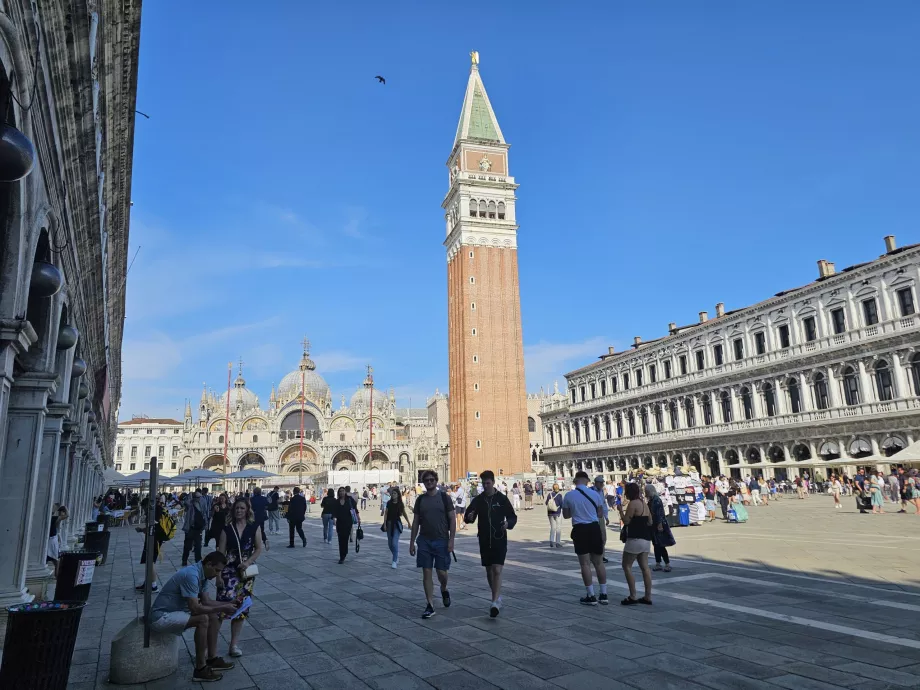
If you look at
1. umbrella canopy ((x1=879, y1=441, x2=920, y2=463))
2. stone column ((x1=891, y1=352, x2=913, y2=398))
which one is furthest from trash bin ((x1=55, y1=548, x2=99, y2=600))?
stone column ((x1=891, y1=352, x2=913, y2=398))

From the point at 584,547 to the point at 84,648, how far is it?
5576mm

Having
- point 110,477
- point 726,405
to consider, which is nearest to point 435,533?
point 110,477

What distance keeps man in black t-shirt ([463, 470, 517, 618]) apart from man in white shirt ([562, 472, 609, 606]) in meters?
0.86

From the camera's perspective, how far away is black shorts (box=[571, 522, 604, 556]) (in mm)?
7707

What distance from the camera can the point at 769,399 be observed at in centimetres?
3697

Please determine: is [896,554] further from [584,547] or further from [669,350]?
[669,350]

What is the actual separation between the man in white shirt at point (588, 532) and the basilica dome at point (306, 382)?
2673 inches

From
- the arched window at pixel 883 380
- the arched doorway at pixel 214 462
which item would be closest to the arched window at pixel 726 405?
the arched window at pixel 883 380

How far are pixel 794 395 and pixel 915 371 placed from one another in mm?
7006

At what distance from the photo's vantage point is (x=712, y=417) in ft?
134

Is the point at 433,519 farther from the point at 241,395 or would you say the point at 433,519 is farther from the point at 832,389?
the point at 241,395

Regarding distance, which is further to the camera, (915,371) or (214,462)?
(214,462)

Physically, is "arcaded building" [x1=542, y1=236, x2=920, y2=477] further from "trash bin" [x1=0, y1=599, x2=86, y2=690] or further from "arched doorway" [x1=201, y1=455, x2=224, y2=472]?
"arched doorway" [x1=201, y1=455, x2=224, y2=472]

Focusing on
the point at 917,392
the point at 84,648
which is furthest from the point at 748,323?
the point at 84,648
